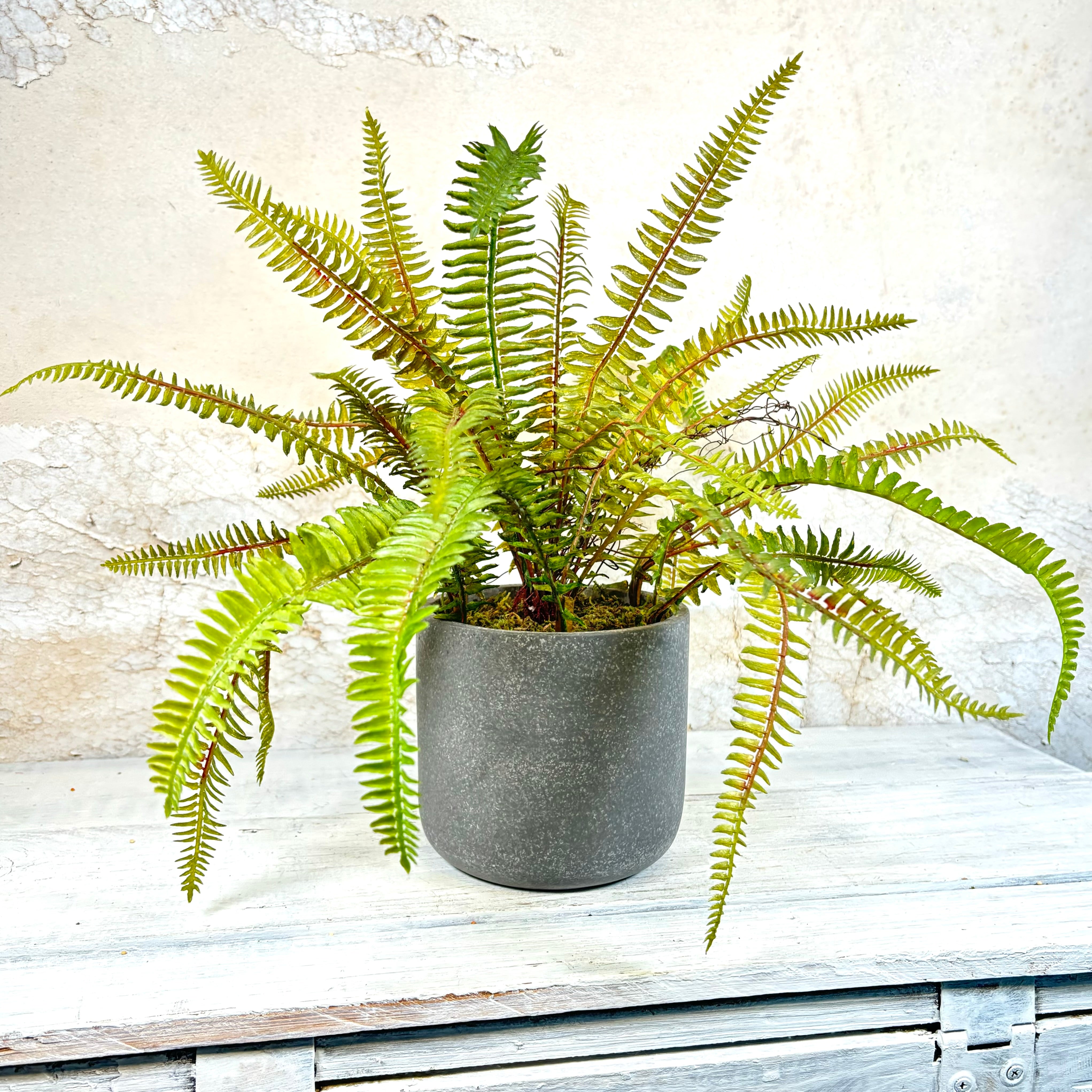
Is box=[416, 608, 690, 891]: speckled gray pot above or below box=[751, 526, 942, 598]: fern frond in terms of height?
below

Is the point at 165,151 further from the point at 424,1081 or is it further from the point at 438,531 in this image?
the point at 424,1081

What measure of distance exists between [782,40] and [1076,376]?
0.62m

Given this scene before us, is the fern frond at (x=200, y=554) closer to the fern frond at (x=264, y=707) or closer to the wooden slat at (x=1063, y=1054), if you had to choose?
the fern frond at (x=264, y=707)

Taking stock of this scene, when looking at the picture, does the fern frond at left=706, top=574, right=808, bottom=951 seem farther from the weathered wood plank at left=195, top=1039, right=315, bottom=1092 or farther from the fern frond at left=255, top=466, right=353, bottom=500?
the fern frond at left=255, top=466, right=353, bottom=500

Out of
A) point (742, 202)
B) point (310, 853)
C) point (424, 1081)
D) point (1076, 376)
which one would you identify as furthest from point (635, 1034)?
point (1076, 376)

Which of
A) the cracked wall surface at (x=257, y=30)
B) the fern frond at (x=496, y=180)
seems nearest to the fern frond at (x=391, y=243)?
the fern frond at (x=496, y=180)

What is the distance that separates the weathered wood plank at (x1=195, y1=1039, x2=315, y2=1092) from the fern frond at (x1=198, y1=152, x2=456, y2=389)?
492 mm

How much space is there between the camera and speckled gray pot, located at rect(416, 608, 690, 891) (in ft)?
2.25

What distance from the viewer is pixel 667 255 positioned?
695 millimetres

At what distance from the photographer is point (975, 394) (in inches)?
49.2

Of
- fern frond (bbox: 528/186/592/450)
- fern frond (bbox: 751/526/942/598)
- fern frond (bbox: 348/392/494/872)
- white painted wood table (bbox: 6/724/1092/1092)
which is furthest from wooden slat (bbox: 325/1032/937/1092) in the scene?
fern frond (bbox: 528/186/592/450)

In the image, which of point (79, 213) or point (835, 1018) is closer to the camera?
point (835, 1018)

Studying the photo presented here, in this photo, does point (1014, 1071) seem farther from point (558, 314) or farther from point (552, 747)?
point (558, 314)

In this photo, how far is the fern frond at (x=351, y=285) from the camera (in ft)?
2.18
